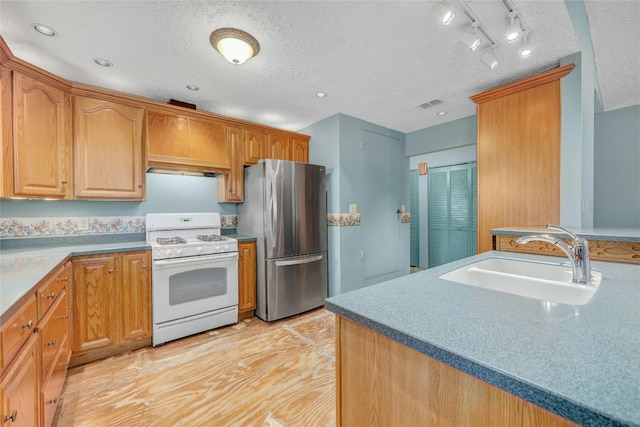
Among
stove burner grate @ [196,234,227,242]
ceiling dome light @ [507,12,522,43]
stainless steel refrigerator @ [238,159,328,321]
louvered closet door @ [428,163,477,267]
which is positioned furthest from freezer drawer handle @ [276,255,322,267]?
louvered closet door @ [428,163,477,267]

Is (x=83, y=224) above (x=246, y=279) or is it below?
above

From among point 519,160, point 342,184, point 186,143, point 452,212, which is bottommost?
point 452,212

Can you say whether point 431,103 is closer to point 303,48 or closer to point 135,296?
point 303,48

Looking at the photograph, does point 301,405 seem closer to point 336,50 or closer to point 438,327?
point 438,327

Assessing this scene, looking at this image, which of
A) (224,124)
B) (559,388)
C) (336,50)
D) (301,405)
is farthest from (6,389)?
(224,124)

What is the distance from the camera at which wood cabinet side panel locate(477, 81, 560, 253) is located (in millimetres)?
2301


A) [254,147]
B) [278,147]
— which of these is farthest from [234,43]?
[278,147]

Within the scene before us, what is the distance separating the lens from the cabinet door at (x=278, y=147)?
341 centimetres

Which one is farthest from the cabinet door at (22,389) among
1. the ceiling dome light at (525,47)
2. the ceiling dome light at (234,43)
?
the ceiling dome light at (525,47)

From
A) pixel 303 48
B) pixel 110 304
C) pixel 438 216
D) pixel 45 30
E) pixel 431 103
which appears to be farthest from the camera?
pixel 438 216

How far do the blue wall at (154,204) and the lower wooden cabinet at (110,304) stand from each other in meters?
0.70

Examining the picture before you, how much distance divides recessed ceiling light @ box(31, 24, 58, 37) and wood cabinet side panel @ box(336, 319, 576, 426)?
2.53 meters

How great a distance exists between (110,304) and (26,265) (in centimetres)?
72

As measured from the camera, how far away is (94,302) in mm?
2137
